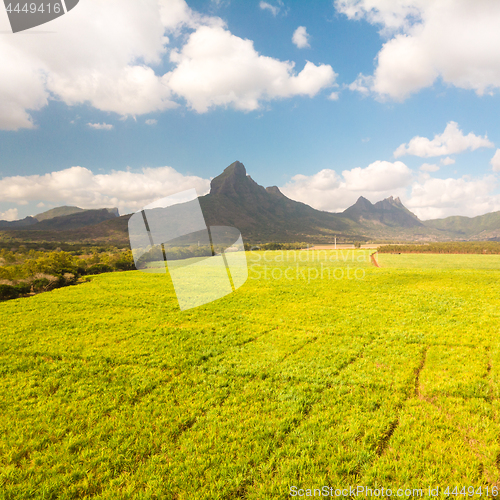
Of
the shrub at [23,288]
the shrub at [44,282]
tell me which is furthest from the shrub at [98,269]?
the shrub at [23,288]

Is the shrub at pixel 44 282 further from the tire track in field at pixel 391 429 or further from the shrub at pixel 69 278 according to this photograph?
the tire track in field at pixel 391 429

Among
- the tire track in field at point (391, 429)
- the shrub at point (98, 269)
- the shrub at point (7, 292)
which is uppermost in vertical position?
the shrub at point (98, 269)

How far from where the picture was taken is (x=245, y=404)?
6.30 metres

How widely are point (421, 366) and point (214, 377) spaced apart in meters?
7.53

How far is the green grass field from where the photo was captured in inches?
167

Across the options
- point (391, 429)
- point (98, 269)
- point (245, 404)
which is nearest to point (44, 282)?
point (98, 269)

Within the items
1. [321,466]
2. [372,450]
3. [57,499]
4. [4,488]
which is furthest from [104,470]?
[372,450]

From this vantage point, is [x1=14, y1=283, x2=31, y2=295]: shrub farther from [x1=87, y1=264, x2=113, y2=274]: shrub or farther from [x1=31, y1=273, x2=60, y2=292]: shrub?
[x1=87, y1=264, x2=113, y2=274]: shrub

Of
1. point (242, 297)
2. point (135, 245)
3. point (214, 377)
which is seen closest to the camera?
point (214, 377)

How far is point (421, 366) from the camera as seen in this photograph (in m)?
8.23

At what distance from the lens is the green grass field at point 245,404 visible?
167 inches

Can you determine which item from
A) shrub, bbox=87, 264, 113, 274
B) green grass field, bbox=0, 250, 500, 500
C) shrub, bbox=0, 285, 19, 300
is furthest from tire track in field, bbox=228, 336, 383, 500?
shrub, bbox=87, 264, 113, 274

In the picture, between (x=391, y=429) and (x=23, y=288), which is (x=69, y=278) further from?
(x=391, y=429)

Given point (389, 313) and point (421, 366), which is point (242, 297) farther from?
point (421, 366)
